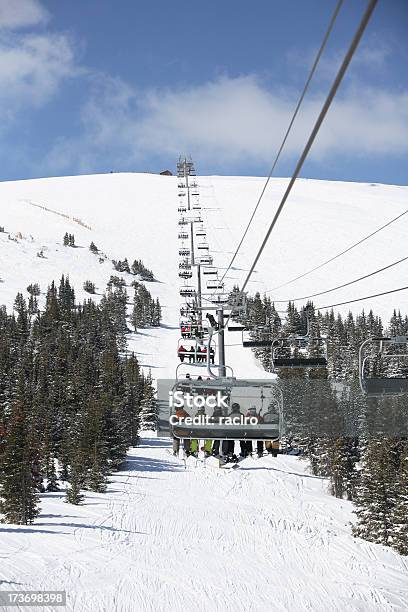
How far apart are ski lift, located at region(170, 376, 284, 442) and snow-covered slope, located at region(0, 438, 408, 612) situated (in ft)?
50.5

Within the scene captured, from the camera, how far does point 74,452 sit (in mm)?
57031

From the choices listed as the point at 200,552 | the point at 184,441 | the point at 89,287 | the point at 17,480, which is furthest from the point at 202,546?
the point at 89,287

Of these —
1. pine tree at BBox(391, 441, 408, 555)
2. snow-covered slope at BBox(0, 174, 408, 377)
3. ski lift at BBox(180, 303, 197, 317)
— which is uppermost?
snow-covered slope at BBox(0, 174, 408, 377)

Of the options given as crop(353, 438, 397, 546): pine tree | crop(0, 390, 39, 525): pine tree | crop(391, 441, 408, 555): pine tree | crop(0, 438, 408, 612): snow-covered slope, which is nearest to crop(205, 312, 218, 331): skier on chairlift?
crop(0, 438, 408, 612): snow-covered slope

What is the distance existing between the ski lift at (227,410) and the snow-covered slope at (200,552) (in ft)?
50.5

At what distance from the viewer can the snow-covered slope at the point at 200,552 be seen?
106 ft

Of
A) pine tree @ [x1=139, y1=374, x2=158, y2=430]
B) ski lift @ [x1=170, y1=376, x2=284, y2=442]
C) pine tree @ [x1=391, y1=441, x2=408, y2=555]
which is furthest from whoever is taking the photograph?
pine tree @ [x1=139, y1=374, x2=158, y2=430]

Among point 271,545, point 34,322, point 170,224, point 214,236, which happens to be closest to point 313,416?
point 271,545

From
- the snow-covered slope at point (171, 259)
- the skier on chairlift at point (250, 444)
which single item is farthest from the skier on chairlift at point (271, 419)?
the snow-covered slope at point (171, 259)

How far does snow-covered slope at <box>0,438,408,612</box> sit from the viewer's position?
106 feet

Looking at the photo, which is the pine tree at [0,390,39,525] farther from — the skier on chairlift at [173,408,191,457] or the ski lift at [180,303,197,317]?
the skier on chairlift at [173,408,191,457]

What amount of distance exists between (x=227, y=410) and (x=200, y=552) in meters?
25.3

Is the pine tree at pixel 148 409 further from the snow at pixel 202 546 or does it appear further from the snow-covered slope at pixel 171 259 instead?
the snow-covered slope at pixel 171 259

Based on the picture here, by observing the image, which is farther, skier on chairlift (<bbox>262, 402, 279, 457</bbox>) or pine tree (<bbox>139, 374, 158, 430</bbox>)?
pine tree (<bbox>139, 374, 158, 430</bbox>)
